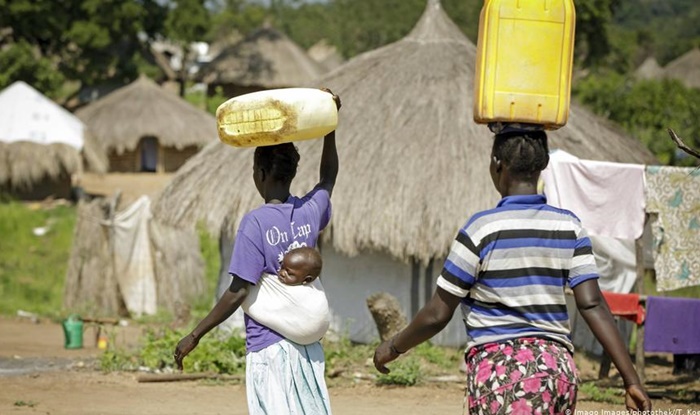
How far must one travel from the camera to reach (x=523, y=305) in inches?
123

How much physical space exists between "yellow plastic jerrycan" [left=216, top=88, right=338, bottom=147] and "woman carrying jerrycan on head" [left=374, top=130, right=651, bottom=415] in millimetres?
1089

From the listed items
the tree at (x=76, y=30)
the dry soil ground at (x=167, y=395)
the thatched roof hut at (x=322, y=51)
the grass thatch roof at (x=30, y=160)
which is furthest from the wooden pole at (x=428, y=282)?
the thatched roof hut at (x=322, y=51)

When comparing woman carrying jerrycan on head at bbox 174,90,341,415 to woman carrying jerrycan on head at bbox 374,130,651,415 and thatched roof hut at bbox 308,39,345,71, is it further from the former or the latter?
thatched roof hut at bbox 308,39,345,71

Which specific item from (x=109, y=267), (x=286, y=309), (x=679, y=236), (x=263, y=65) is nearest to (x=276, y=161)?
(x=286, y=309)

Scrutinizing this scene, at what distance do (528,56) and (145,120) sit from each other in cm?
2381

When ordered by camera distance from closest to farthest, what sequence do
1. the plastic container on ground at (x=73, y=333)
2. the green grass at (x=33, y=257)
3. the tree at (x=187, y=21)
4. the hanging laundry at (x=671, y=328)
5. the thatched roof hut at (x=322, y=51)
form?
the hanging laundry at (x=671, y=328) → the plastic container on ground at (x=73, y=333) → the green grass at (x=33, y=257) → the tree at (x=187, y=21) → the thatched roof hut at (x=322, y=51)

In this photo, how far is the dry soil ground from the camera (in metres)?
7.25

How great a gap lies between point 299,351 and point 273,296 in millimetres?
232

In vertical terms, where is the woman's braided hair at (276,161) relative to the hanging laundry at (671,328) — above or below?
above

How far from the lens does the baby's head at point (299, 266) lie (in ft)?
12.9

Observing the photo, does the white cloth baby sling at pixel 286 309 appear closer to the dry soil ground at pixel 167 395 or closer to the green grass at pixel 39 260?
the dry soil ground at pixel 167 395

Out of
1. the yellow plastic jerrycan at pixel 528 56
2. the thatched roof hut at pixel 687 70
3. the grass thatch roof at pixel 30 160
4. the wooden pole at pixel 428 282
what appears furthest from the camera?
the thatched roof hut at pixel 687 70

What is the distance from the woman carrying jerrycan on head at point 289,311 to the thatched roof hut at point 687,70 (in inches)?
1450

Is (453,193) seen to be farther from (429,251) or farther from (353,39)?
(353,39)
